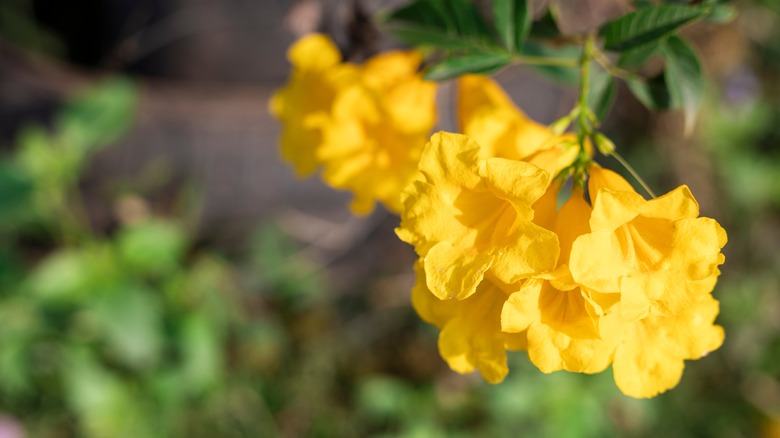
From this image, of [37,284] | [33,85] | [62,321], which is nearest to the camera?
A: [37,284]

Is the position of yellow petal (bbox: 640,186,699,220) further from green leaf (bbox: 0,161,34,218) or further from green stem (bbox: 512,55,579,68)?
green leaf (bbox: 0,161,34,218)

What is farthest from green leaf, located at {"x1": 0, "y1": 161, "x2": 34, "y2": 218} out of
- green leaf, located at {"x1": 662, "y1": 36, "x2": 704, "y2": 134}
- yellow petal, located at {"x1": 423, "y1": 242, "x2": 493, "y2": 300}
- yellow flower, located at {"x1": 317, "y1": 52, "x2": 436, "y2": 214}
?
green leaf, located at {"x1": 662, "y1": 36, "x2": 704, "y2": 134}

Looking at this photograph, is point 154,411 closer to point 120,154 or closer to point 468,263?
point 120,154

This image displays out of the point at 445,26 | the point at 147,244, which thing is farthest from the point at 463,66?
the point at 147,244

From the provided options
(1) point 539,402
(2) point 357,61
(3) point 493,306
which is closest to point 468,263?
(3) point 493,306

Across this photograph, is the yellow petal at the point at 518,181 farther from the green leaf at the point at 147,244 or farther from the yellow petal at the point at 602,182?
the green leaf at the point at 147,244
